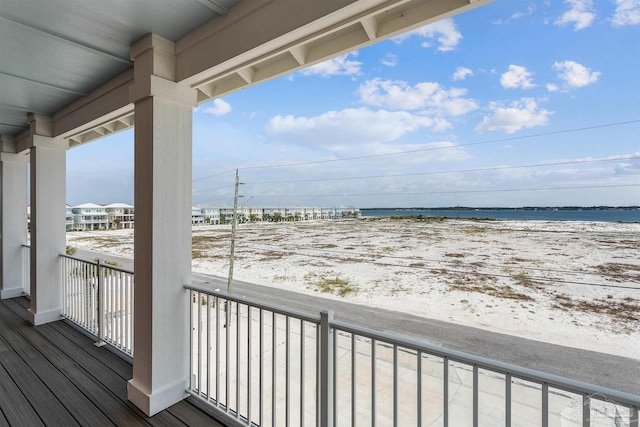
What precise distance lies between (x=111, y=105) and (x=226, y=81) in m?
1.14

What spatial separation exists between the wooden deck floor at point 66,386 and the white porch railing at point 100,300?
5.5 inches

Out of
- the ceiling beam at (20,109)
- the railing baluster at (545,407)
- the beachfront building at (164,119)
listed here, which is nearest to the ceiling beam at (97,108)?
the beachfront building at (164,119)

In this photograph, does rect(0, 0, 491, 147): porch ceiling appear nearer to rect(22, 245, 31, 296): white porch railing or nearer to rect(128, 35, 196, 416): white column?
rect(128, 35, 196, 416): white column

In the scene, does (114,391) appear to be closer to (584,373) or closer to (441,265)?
(584,373)

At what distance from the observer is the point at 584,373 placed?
7.25 meters

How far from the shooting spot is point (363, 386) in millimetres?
4953

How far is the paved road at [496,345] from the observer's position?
719 cm

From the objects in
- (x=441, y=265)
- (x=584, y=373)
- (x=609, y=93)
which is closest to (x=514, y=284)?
(x=441, y=265)

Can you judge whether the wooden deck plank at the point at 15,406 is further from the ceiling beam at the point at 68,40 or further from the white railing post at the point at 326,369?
the ceiling beam at the point at 68,40

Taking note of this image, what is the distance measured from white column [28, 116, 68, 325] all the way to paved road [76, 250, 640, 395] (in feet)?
12.1

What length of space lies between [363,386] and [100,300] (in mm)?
4113

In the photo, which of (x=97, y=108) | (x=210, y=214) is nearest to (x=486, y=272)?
(x=210, y=214)

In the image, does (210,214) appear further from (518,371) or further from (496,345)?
(518,371)

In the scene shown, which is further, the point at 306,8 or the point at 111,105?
the point at 111,105
